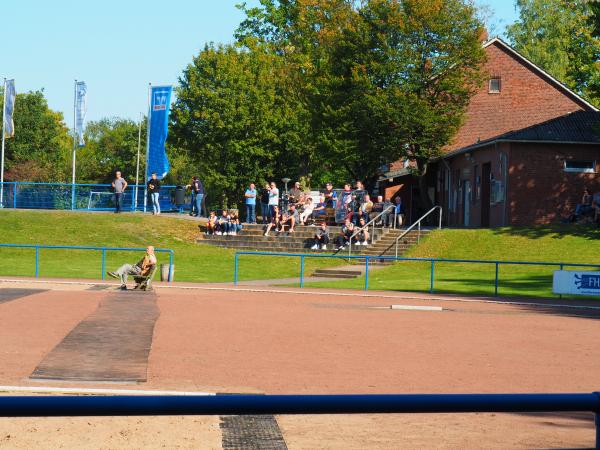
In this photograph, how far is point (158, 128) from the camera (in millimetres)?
44406

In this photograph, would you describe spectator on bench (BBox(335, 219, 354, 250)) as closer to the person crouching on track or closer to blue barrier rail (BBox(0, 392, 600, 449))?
the person crouching on track

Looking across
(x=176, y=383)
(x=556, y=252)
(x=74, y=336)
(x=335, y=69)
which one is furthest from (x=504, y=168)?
(x=176, y=383)

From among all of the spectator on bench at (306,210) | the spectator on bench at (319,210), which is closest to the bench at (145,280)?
the spectator on bench at (306,210)

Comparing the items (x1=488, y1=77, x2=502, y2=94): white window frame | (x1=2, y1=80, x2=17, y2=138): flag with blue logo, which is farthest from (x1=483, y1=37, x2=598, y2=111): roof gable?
(x1=2, y1=80, x2=17, y2=138): flag with blue logo

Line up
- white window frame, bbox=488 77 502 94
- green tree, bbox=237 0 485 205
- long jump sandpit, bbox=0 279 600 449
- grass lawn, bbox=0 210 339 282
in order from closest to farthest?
1. long jump sandpit, bbox=0 279 600 449
2. grass lawn, bbox=0 210 339 282
3. green tree, bbox=237 0 485 205
4. white window frame, bbox=488 77 502 94

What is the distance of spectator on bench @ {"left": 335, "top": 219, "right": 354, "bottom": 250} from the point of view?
39.5 metres

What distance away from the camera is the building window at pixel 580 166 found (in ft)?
148

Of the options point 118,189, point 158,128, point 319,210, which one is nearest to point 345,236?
point 319,210

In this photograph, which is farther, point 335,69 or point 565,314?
point 335,69

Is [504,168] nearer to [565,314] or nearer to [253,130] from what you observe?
[565,314]

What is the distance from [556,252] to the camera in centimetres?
3781

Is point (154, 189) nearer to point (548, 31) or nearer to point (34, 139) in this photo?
point (548, 31)

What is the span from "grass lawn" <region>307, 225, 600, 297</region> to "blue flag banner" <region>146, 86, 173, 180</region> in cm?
1192

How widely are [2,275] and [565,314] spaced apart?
16945 mm
